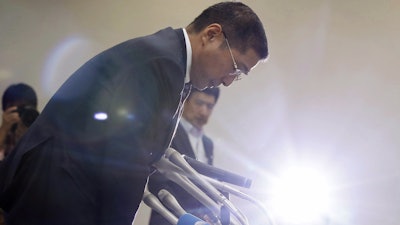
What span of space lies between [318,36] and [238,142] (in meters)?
0.82

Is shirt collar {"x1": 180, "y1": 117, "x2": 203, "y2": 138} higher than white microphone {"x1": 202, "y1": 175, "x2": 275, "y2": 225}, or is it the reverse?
shirt collar {"x1": 180, "y1": 117, "x2": 203, "y2": 138}

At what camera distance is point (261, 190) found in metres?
2.73

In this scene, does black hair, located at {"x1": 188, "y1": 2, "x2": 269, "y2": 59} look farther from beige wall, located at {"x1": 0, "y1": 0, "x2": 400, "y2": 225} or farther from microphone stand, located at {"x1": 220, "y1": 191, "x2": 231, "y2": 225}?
beige wall, located at {"x1": 0, "y1": 0, "x2": 400, "y2": 225}

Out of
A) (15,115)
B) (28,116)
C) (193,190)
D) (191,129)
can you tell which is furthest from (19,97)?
(193,190)

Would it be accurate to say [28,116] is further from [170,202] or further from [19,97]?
[170,202]

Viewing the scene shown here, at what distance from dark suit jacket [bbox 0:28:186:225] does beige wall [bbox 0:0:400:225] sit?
1873 mm

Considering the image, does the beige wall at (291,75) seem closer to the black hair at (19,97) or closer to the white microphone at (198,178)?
the black hair at (19,97)

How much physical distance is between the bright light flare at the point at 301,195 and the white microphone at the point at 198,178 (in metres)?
1.13

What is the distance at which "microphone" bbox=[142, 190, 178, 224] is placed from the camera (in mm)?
1297

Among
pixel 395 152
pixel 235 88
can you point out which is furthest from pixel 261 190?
pixel 395 152

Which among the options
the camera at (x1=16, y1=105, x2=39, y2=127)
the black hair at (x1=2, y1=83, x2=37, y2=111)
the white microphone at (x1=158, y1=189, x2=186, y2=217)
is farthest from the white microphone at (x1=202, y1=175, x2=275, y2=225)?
the black hair at (x1=2, y1=83, x2=37, y2=111)

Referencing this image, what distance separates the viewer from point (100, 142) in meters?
0.86

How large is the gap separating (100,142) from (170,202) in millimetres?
519

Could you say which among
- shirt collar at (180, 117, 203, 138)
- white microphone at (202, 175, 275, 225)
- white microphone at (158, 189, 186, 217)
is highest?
shirt collar at (180, 117, 203, 138)
